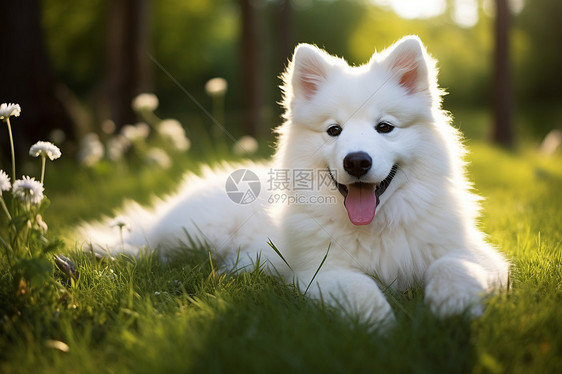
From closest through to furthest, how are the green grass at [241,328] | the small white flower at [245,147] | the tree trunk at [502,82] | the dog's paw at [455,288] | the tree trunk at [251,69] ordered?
the green grass at [241,328]
the dog's paw at [455,288]
the small white flower at [245,147]
the tree trunk at [251,69]
the tree trunk at [502,82]

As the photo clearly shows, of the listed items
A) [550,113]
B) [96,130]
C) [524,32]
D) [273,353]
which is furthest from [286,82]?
[524,32]

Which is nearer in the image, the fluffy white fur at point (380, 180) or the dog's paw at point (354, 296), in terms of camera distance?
the dog's paw at point (354, 296)

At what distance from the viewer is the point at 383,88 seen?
2529 mm

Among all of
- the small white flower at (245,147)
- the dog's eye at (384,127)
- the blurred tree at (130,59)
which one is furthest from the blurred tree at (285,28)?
the dog's eye at (384,127)

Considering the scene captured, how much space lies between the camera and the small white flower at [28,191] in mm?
2121

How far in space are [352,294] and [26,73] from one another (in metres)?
6.37

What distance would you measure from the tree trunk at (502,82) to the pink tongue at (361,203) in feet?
30.1

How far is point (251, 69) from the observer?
996 centimetres

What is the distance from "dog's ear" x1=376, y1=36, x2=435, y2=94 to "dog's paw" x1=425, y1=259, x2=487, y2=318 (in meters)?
1.02

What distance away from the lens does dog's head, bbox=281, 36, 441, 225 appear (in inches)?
92.9

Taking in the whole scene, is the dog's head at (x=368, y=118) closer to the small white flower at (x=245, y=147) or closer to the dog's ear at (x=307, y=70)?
the dog's ear at (x=307, y=70)

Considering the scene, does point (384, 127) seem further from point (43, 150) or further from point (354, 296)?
point (43, 150)

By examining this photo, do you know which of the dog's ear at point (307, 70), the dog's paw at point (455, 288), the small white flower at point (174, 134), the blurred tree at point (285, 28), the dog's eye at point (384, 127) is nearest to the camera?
the dog's paw at point (455, 288)

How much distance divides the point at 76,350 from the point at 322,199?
1.42 metres
